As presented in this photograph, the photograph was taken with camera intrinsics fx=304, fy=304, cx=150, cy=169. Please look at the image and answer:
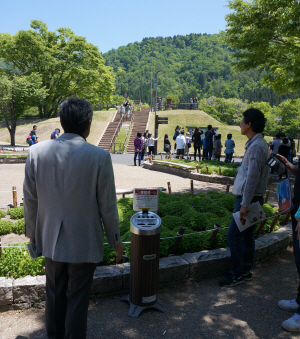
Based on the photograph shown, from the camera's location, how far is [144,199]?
3051mm

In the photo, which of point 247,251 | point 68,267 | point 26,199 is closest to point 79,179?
point 26,199

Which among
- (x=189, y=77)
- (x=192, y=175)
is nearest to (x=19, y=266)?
(x=192, y=175)

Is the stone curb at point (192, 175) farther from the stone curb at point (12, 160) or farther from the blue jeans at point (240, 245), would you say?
the blue jeans at point (240, 245)

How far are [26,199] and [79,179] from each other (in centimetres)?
46

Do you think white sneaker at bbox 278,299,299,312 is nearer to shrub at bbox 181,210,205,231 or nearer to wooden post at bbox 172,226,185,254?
wooden post at bbox 172,226,185,254

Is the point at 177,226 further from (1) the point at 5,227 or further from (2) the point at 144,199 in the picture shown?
(1) the point at 5,227

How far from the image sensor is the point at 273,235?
4.80 metres

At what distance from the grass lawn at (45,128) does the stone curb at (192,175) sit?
49.5 ft

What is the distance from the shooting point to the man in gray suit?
80.1 inches

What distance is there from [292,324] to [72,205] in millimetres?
2331

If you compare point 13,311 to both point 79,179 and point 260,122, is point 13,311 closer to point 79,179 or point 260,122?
point 79,179

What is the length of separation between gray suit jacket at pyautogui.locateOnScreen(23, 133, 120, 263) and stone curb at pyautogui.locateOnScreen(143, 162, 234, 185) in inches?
370

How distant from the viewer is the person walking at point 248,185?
324 cm

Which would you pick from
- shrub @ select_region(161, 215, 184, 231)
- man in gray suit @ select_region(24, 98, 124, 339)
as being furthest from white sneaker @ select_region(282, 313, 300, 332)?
shrub @ select_region(161, 215, 184, 231)
